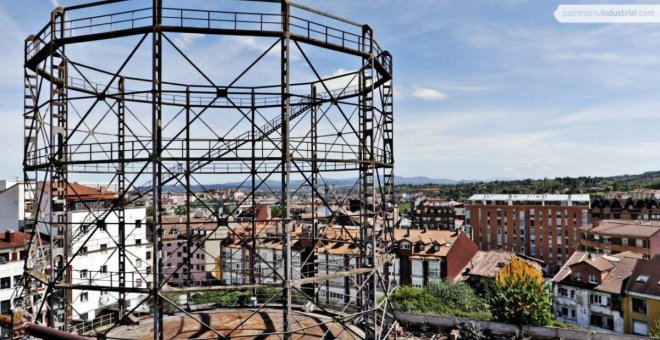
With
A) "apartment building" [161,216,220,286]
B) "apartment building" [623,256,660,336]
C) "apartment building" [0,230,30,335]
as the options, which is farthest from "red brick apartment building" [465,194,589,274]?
"apartment building" [0,230,30,335]

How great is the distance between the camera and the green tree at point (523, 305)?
30.9 meters

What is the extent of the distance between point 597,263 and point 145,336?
36.1 m

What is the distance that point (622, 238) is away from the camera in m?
47.5

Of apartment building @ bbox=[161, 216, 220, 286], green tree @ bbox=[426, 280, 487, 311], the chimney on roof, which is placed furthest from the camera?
green tree @ bbox=[426, 280, 487, 311]

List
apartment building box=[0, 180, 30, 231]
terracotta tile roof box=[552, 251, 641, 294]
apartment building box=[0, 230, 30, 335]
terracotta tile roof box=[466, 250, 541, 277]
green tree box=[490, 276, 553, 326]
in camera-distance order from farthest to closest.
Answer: terracotta tile roof box=[466, 250, 541, 277], apartment building box=[0, 180, 30, 231], terracotta tile roof box=[552, 251, 641, 294], green tree box=[490, 276, 553, 326], apartment building box=[0, 230, 30, 335]

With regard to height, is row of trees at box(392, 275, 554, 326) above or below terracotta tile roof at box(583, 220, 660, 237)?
below

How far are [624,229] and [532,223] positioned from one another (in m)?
19.3

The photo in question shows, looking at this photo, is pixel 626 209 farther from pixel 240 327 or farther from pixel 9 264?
pixel 9 264

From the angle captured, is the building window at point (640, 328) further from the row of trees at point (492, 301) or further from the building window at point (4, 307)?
the building window at point (4, 307)

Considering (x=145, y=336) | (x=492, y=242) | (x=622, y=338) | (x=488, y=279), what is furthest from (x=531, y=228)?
(x=145, y=336)

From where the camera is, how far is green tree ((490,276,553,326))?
30859 millimetres

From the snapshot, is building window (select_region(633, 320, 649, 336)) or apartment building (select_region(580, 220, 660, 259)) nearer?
building window (select_region(633, 320, 649, 336))

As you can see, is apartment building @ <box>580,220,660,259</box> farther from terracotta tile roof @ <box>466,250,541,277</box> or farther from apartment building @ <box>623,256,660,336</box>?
apartment building @ <box>623,256,660,336</box>

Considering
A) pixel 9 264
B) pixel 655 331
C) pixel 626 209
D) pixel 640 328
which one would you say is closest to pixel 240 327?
pixel 9 264
